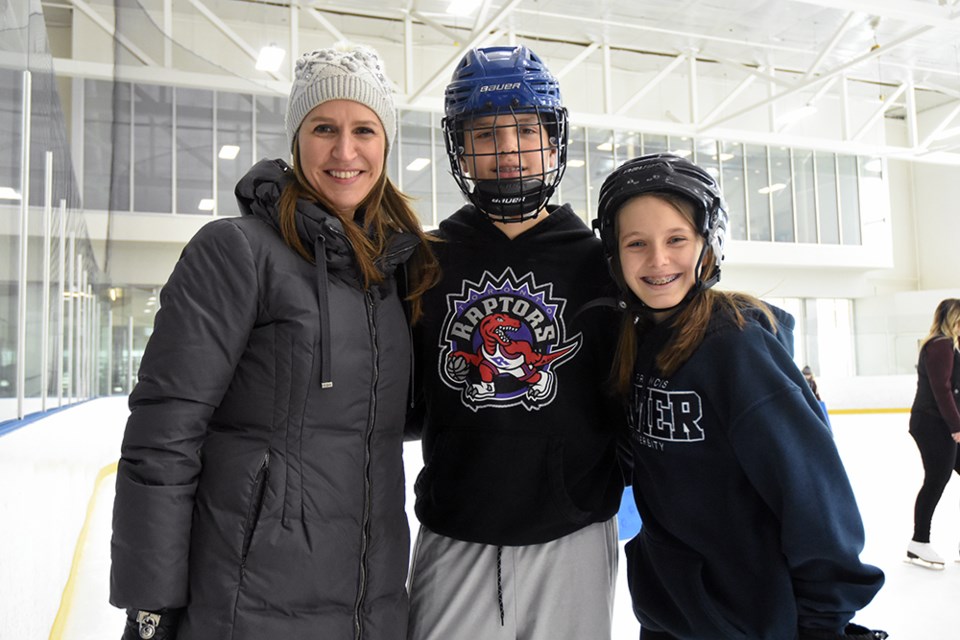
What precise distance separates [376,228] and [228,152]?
712 centimetres

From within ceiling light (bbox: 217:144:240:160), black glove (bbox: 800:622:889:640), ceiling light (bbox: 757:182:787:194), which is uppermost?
ceiling light (bbox: 757:182:787:194)

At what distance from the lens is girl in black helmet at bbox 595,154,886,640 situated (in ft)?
4.00

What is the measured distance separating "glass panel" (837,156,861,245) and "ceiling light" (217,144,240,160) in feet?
45.1

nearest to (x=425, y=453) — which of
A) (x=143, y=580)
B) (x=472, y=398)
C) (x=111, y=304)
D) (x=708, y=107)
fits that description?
(x=472, y=398)

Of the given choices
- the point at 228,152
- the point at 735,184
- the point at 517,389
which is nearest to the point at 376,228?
the point at 517,389

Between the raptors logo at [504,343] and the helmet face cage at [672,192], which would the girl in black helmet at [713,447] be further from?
the raptors logo at [504,343]

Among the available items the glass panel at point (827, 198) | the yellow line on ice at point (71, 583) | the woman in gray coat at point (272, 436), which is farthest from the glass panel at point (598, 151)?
the woman in gray coat at point (272, 436)

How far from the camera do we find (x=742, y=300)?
1391mm

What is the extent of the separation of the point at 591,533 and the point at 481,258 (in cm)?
57

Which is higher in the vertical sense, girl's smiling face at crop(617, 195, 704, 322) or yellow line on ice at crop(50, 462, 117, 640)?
girl's smiling face at crop(617, 195, 704, 322)

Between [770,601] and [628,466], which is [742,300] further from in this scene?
[770,601]

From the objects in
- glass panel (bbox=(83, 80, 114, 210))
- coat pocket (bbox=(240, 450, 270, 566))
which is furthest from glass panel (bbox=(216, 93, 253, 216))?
coat pocket (bbox=(240, 450, 270, 566))

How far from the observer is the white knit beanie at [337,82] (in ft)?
4.65

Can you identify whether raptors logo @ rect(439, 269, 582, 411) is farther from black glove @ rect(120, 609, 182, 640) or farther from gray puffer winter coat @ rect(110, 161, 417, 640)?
black glove @ rect(120, 609, 182, 640)
